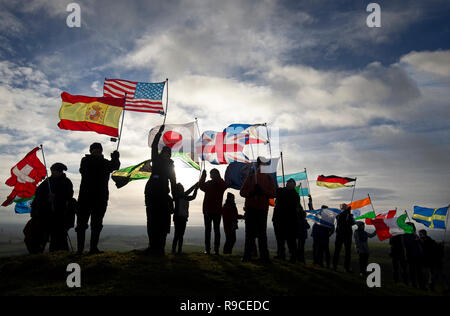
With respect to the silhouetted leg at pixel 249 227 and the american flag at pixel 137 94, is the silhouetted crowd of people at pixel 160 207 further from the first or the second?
the american flag at pixel 137 94

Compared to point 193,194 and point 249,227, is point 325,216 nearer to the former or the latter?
point 249,227

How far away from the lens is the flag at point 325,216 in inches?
538

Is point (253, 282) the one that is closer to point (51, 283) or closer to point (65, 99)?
point (51, 283)

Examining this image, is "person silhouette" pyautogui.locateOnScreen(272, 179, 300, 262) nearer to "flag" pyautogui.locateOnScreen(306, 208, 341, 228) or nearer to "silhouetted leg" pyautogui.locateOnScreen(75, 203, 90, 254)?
"flag" pyautogui.locateOnScreen(306, 208, 341, 228)

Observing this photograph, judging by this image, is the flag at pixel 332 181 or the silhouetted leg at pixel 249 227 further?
the flag at pixel 332 181

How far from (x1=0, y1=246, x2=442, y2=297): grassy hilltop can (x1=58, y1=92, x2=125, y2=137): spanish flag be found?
5.66 m

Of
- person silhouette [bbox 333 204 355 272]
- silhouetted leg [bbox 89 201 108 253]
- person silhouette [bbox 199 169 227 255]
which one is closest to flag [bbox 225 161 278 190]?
person silhouette [bbox 199 169 227 255]

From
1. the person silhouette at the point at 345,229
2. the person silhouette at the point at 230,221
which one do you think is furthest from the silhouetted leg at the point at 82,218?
the person silhouette at the point at 345,229

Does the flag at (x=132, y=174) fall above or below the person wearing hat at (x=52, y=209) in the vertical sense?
above

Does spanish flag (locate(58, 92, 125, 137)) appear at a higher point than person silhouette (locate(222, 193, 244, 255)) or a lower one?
higher

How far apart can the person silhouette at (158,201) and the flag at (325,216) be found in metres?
8.36

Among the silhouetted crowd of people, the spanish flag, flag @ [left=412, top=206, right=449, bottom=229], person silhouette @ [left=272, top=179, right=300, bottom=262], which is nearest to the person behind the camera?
the silhouetted crowd of people

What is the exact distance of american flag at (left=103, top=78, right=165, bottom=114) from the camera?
45.5 feet

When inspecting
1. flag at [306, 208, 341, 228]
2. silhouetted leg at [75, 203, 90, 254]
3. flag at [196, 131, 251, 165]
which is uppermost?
flag at [196, 131, 251, 165]
